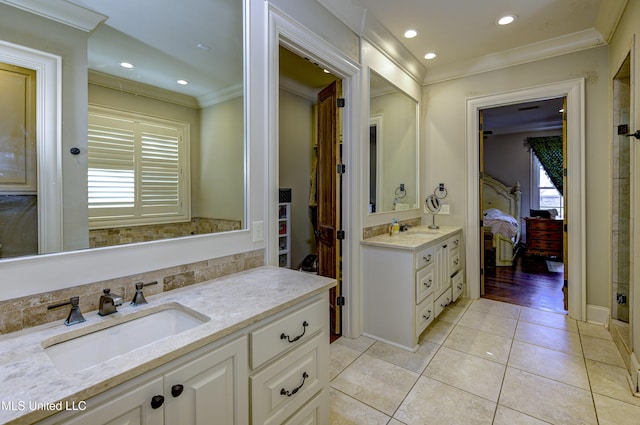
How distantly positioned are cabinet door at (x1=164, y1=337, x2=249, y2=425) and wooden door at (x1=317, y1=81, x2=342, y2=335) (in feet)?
5.80

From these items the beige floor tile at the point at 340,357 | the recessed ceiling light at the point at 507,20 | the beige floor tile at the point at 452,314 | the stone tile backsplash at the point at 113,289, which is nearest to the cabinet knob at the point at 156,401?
the stone tile backsplash at the point at 113,289

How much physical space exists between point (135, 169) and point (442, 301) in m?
2.87

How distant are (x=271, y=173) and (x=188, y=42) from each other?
845 mm

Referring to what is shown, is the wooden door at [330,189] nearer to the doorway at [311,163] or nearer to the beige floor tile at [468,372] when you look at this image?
the doorway at [311,163]

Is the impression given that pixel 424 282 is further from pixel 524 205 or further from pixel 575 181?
pixel 524 205

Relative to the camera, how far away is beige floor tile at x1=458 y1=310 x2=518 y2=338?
2803mm

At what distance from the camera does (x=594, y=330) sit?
2.81 meters

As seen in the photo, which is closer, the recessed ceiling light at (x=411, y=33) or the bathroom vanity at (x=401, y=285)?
the bathroom vanity at (x=401, y=285)

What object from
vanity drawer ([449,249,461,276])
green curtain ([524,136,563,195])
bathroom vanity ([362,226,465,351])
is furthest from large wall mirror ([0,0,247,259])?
green curtain ([524,136,563,195])

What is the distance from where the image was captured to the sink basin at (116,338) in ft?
3.09

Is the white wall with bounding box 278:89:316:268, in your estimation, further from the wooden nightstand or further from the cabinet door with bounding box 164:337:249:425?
the wooden nightstand

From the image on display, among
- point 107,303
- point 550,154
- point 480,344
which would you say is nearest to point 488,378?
point 480,344

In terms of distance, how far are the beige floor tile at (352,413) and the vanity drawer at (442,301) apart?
1318 millimetres

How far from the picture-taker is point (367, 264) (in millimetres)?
2717
